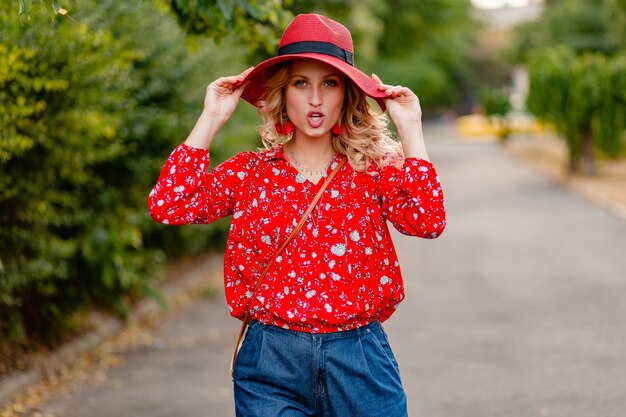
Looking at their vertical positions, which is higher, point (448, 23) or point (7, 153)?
point (448, 23)

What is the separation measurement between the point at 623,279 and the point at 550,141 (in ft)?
93.8

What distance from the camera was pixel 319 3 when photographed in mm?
12945

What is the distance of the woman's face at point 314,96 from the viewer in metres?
2.84

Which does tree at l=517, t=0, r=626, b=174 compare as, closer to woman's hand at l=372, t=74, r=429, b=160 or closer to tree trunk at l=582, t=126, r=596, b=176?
tree trunk at l=582, t=126, r=596, b=176

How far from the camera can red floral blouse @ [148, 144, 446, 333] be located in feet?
8.95

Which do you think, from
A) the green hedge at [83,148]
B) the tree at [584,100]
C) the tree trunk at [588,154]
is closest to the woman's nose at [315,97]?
the green hedge at [83,148]

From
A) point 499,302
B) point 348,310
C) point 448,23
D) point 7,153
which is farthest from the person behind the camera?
point 448,23

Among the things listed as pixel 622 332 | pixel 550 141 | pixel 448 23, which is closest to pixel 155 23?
pixel 622 332

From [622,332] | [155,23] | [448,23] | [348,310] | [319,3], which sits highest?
[448,23]

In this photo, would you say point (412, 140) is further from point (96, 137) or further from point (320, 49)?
point (96, 137)

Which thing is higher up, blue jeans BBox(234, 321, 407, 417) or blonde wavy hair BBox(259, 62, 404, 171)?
blonde wavy hair BBox(259, 62, 404, 171)

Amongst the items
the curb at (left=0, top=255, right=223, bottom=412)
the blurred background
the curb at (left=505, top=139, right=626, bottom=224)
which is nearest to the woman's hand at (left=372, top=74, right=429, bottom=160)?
the blurred background

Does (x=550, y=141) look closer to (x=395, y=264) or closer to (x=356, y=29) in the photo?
(x=356, y=29)

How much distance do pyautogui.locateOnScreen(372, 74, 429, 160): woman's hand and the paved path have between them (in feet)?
9.38
